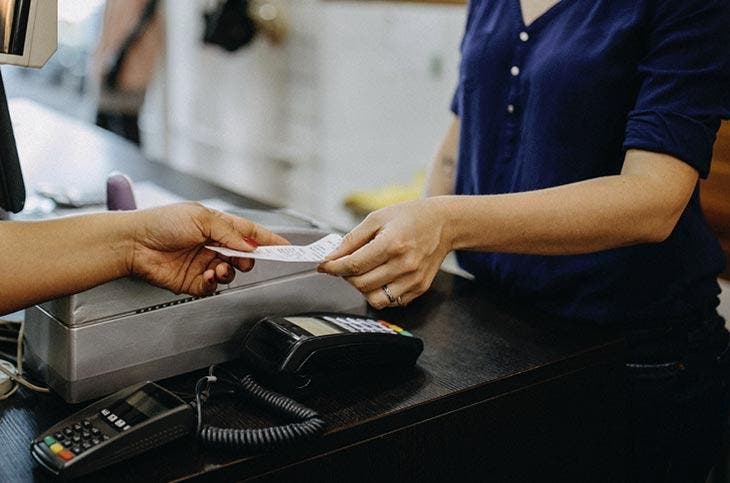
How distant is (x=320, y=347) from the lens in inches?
42.7

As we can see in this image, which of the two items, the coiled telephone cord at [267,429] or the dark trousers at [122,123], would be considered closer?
the coiled telephone cord at [267,429]

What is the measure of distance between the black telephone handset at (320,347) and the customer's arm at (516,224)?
6cm

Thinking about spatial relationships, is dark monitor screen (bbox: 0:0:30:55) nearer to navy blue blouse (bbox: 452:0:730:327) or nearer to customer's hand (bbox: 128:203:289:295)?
customer's hand (bbox: 128:203:289:295)

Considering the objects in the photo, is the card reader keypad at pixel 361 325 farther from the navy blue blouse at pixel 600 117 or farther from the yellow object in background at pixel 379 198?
the yellow object in background at pixel 379 198

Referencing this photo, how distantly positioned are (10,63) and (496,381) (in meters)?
0.80

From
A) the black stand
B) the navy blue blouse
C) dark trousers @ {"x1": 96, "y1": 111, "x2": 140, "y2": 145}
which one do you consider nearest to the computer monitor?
the black stand

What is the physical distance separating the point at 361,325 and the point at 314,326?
75 millimetres

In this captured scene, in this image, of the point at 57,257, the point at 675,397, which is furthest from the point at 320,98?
the point at 57,257

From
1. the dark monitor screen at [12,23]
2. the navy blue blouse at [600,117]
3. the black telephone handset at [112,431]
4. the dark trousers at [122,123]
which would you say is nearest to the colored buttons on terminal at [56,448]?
the black telephone handset at [112,431]

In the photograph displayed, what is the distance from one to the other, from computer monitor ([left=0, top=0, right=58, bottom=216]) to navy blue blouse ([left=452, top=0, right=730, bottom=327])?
0.77 meters

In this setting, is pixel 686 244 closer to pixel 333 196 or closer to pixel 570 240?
pixel 570 240

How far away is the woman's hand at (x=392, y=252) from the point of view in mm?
1103

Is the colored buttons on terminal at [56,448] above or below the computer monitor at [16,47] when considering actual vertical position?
below

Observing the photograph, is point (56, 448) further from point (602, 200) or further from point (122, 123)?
point (122, 123)
